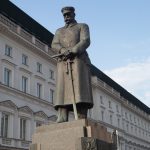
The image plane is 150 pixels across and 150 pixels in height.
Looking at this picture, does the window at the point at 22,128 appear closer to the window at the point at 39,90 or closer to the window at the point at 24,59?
the window at the point at 39,90

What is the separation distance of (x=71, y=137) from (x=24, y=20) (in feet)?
107

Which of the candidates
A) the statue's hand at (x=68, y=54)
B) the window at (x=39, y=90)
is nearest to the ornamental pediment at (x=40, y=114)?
the window at (x=39, y=90)

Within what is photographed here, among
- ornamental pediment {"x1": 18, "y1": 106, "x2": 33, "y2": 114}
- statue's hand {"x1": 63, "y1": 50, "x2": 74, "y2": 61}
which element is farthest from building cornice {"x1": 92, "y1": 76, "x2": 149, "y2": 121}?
statue's hand {"x1": 63, "y1": 50, "x2": 74, "y2": 61}

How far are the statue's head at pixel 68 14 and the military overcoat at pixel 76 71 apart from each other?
0.65 feet

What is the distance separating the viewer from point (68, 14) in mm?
7992

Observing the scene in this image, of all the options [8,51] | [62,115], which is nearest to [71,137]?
[62,115]

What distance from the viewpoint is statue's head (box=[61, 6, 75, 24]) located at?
26.0 ft

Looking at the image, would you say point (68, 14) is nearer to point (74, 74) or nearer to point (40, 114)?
point (74, 74)

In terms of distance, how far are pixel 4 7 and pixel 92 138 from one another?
29636 mm

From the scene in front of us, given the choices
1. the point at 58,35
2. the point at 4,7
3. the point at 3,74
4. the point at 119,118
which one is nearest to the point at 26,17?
the point at 4,7

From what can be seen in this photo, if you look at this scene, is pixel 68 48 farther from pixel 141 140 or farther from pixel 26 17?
pixel 141 140

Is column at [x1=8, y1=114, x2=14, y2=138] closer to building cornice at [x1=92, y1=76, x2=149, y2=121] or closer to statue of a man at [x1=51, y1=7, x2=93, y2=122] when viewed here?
building cornice at [x1=92, y1=76, x2=149, y2=121]

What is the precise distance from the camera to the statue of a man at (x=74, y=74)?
751cm

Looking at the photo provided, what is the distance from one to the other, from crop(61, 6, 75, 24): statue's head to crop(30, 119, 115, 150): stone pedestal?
222 centimetres
